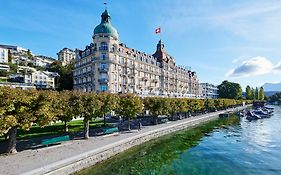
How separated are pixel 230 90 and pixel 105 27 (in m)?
144

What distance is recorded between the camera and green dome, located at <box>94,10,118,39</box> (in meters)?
74.7

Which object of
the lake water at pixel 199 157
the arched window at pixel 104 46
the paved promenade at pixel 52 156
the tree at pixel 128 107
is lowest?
the lake water at pixel 199 157

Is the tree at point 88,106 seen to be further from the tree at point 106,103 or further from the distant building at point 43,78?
the distant building at point 43,78

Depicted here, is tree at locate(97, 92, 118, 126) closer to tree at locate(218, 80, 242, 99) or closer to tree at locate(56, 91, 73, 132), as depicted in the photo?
tree at locate(56, 91, 73, 132)

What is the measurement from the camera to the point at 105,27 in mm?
75125

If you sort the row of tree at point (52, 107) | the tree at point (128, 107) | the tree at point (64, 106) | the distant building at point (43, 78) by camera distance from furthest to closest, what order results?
the distant building at point (43, 78)
the tree at point (128, 107)
the tree at point (64, 106)
the row of tree at point (52, 107)

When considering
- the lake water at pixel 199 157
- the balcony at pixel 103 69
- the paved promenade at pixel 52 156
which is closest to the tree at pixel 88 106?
the paved promenade at pixel 52 156

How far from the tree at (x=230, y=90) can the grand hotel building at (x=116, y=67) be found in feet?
282

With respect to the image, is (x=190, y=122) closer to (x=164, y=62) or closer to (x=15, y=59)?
(x=164, y=62)

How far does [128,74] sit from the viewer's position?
287 feet

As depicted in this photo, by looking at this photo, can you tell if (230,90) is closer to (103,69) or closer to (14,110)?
(103,69)

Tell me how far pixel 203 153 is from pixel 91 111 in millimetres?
19603

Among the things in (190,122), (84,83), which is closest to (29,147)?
(190,122)

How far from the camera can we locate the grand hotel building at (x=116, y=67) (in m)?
76.2
